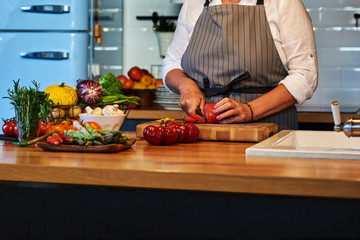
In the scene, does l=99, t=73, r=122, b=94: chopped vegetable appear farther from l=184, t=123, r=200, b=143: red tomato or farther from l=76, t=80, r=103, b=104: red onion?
l=184, t=123, r=200, b=143: red tomato

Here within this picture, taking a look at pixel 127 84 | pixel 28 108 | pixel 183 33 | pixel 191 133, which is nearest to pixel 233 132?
pixel 191 133

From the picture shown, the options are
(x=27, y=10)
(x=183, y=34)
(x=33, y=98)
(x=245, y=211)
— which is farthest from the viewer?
(x=27, y=10)

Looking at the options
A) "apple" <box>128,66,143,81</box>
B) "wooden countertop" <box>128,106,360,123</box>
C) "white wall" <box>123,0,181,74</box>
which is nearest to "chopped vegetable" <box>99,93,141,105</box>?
"wooden countertop" <box>128,106,360,123</box>

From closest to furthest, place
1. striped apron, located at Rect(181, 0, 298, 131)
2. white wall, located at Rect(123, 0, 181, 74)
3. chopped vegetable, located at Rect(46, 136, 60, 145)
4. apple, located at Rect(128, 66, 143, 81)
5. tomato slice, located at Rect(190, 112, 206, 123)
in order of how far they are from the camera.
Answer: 1. chopped vegetable, located at Rect(46, 136, 60, 145)
2. tomato slice, located at Rect(190, 112, 206, 123)
3. striped apron, located at Rect(181, 0, 298, 131)
4. apple, located at Rect(128, 66, 143, 81)
5. white wall, located at Rect(123, 0, 181, 74)

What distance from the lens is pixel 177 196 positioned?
1188 mm

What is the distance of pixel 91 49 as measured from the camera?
3.34 meters

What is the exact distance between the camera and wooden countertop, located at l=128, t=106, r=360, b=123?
2.82m

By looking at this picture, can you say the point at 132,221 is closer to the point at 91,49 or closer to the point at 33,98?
the point at 33,98

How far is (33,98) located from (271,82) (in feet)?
3.52

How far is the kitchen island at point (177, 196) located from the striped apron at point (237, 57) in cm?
92

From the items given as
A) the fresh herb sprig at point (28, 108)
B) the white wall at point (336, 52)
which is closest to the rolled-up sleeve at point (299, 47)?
the fresh herb sprig at point (28, 108)

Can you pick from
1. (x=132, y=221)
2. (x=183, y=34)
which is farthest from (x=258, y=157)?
(x=183, y=34)

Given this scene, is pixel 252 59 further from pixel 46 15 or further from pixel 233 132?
pixel 46 15

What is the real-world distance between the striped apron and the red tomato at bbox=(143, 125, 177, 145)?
2.19ft
